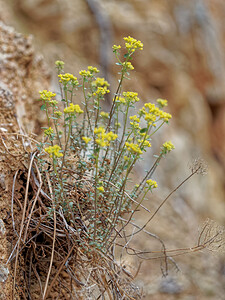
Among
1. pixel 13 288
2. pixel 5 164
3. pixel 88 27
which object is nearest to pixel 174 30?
Answer: pixel 88 27

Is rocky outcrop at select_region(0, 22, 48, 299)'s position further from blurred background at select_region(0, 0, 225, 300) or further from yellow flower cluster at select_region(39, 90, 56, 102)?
blurred background at select_region(0, 0, 225, 300)

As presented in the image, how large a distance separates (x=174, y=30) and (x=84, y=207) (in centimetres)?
502

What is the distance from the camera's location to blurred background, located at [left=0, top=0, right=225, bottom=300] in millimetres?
3389

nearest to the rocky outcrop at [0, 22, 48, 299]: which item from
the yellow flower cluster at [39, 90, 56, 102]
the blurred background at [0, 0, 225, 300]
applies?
the yellow flower cluster at [39, 90, 56, 102]

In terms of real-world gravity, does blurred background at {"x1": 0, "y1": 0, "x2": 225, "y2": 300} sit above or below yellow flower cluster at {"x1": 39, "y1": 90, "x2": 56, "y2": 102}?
above

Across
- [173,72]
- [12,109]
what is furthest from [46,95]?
[173,72]

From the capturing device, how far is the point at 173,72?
5715 millimetres

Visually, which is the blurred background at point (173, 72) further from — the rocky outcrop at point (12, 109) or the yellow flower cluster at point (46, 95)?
the yellow flower cluster at point (46, 95)

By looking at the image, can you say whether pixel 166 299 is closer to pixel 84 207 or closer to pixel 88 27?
pixel 84 207

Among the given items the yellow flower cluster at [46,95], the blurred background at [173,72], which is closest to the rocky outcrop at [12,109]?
the yellow flower cluster at [46,95]

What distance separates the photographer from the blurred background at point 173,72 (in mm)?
3389

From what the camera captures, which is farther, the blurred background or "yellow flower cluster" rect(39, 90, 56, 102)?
the blurred background

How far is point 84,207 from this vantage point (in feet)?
4.85

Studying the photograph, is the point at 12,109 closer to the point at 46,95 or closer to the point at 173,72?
the point at 46,95
